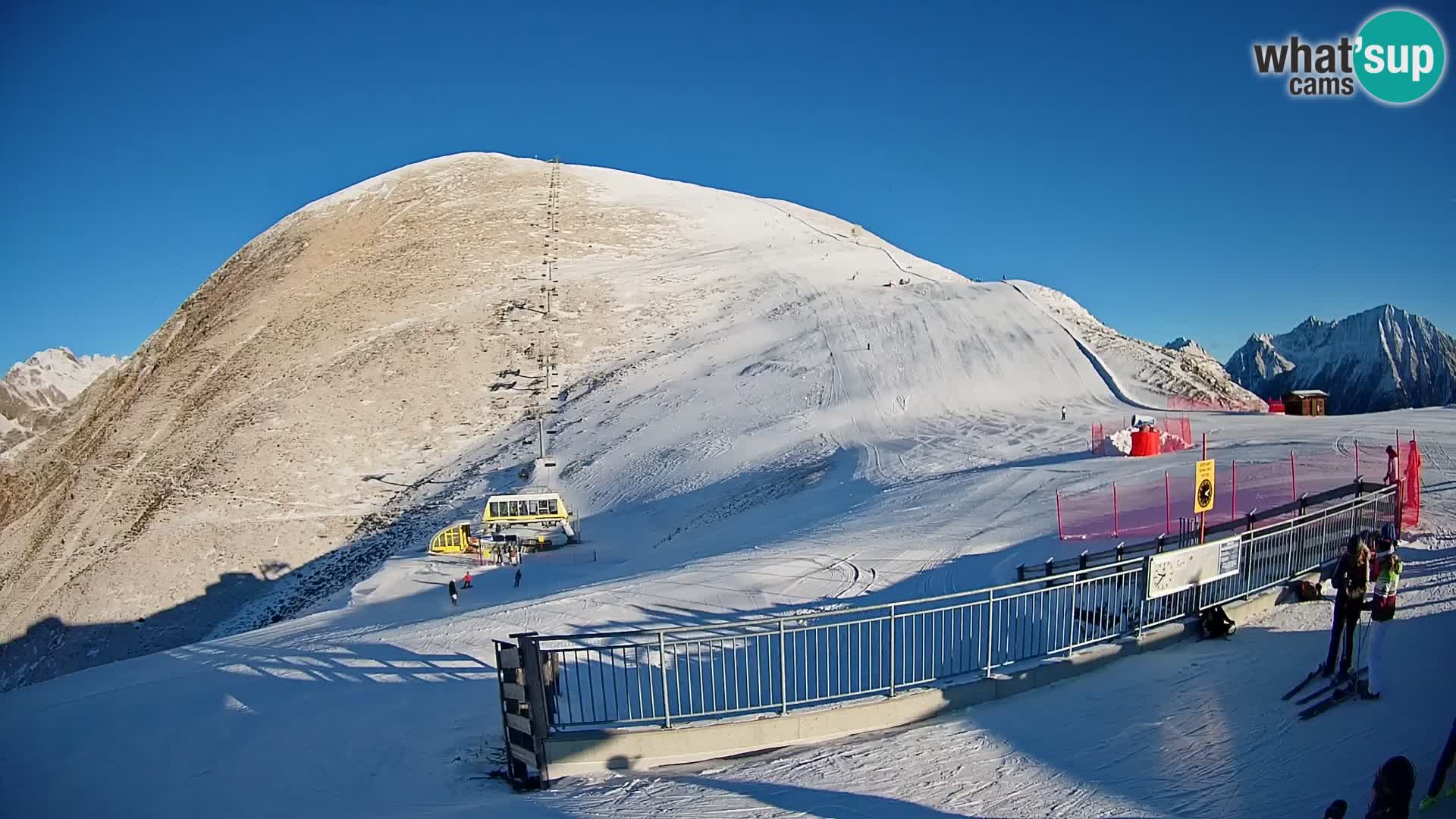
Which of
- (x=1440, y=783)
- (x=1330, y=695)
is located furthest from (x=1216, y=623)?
(x=1440, y=783)

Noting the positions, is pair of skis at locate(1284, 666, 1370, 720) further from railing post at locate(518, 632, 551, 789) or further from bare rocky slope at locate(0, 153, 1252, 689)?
bare rocky slope at locate(0, 153, 1252, 689)

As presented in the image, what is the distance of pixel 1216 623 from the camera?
31.4ft

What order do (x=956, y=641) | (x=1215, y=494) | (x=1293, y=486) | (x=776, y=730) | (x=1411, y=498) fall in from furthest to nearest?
1. (x=1215, y=494)
2. (x=1293, y=486)
3. (x=1411, y=498)
4. (x=956, y=641)
5. (x=776, y=730)

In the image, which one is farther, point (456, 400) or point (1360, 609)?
point (456, 400)

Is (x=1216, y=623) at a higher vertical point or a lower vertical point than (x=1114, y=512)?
lower

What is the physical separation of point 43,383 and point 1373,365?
159m

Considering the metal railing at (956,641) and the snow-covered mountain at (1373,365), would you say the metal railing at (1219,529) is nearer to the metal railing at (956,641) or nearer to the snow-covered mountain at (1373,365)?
the metal railing at (956,641)

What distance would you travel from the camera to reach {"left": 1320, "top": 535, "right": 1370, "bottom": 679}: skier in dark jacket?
7020 mm

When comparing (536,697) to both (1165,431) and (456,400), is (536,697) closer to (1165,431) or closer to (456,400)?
(1165,431)

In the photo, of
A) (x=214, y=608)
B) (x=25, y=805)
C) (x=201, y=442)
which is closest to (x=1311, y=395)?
(x=25, y=805)

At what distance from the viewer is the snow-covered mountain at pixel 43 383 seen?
93938mm

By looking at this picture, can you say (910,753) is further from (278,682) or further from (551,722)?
(278,682)

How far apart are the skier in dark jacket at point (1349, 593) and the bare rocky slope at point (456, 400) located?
17515 mm

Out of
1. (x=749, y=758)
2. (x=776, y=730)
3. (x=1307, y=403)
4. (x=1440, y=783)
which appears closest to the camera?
(x=1440, y=783)
